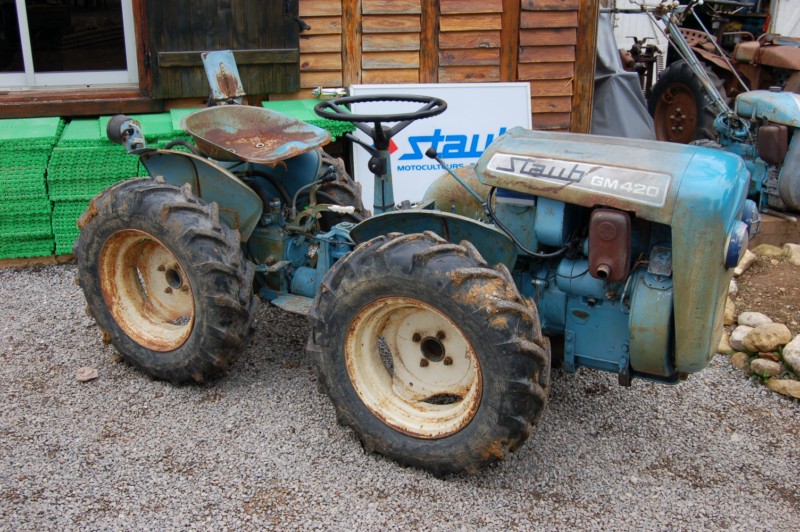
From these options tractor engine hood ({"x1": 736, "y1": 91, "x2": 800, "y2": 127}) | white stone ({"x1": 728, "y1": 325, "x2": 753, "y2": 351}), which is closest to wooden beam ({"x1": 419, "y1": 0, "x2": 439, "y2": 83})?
tractor engine hood ({"x1": 736, "y1": 91, "x2": 800, "y2": 127})

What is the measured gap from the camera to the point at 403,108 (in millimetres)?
6363

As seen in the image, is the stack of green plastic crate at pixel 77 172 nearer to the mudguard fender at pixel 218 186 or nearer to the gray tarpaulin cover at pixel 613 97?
the mudguard fender at pixel 218 186

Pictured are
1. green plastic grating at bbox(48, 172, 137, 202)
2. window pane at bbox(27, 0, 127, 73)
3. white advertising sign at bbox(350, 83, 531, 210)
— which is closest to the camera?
green plastic grating at bbox(48, 172, 137, 202)

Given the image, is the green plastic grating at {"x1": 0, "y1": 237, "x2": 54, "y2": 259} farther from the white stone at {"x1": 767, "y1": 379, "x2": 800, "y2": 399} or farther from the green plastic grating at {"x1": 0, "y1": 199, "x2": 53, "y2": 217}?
the white stone at {"x1": 767, "y1": 379, "x2": 800, "y2": 399}

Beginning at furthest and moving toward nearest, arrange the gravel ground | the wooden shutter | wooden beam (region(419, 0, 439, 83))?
1. wooden beam (region(419, 0, 439, 83))
2. the wooden shutter
3. the gravel ground

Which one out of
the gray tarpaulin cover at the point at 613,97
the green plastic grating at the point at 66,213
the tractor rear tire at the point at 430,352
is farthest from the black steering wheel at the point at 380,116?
the gray tarpaulin cover at the point at 613,97

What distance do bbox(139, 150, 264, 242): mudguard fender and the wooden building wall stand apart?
9.08ft

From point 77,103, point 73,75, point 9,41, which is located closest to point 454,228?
point 77,103

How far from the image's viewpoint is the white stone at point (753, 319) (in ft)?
15.0

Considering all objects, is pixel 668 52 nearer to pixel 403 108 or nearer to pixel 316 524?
pixel 403 108

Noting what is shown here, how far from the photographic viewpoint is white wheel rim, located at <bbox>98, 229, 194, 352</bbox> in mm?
3875

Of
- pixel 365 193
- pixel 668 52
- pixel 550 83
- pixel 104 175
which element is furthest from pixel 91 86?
pixel 668 52

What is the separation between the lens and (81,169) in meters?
5.36

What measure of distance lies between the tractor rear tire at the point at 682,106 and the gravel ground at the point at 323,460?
15.9 feet
